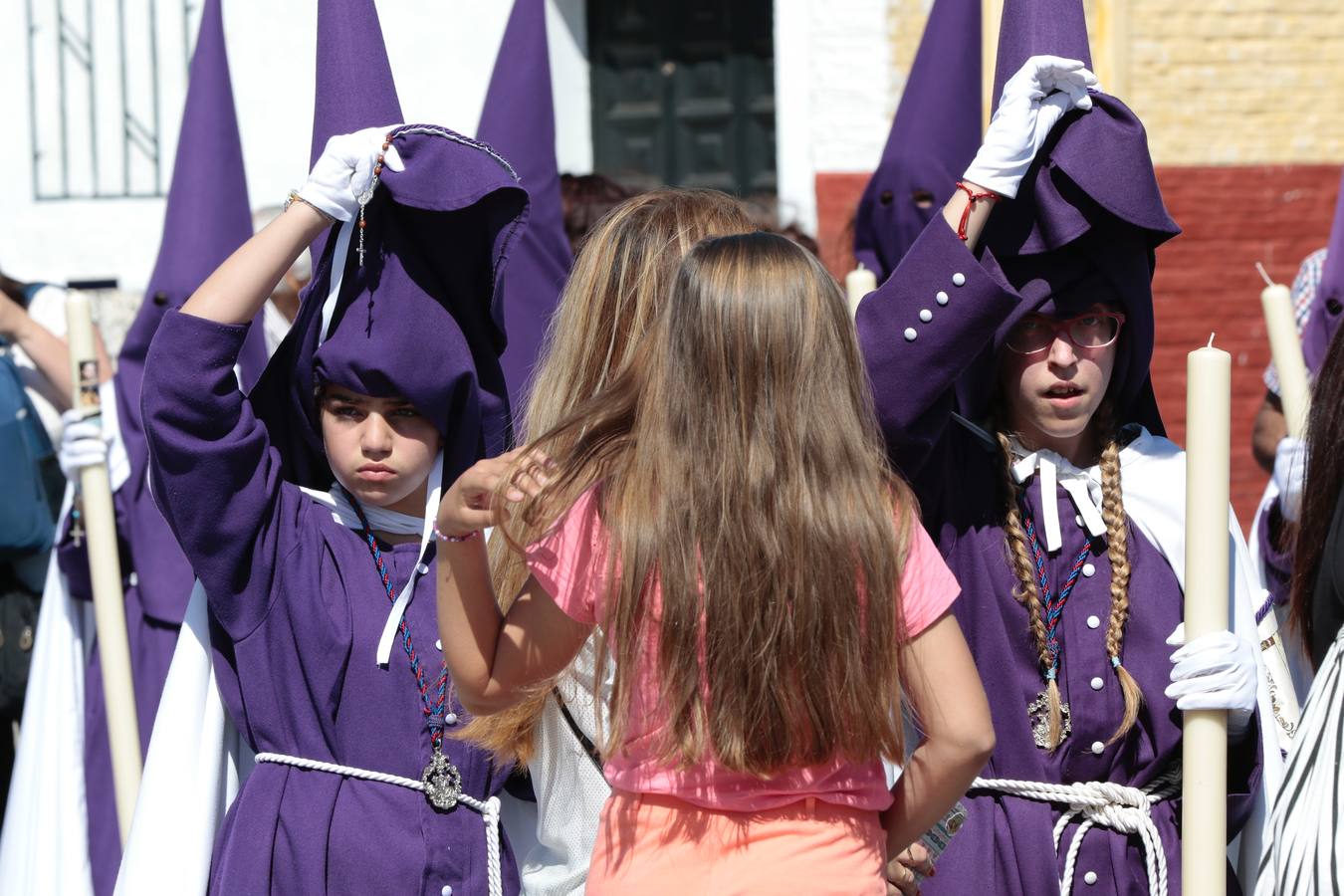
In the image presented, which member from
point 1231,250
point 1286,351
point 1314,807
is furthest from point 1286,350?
point 1231,250

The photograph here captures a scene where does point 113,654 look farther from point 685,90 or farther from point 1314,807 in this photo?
point 685,90

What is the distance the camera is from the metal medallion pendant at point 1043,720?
244 centimetres

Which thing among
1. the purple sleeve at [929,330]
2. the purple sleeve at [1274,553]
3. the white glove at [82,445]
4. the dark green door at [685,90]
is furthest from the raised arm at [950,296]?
the dark green door at [685,90]

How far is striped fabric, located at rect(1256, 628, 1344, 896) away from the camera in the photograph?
1.88m

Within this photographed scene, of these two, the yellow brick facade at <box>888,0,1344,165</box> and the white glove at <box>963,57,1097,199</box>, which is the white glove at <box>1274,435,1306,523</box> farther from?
the yellow brick facade at <box>888,0,1344,165</box>

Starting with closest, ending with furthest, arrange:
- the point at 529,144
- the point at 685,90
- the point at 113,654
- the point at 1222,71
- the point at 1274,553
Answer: the point at 113,654 → the point at 1274,553 → the point at 529,144 → the point at 1222,71 → the point at 685,90

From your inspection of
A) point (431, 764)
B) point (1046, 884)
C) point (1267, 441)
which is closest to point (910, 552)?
point (1046, 884)

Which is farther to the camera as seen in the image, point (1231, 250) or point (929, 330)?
point (1231, 250)

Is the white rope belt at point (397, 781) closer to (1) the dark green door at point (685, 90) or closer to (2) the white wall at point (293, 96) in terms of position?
(2) the white wall at point (293, 96)

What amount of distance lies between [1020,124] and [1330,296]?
167cm

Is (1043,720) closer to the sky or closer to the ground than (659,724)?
closer to the ground

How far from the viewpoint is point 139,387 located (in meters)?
3.47

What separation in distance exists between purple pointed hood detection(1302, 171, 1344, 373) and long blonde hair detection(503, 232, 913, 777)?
2132 millimetres

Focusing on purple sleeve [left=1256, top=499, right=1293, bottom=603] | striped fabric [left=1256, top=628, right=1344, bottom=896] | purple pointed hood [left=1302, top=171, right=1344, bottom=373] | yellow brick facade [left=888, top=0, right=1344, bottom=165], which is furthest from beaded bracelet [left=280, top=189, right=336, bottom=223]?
yellow brick facade [left=888, top=0, right=1344, bottom=165]
